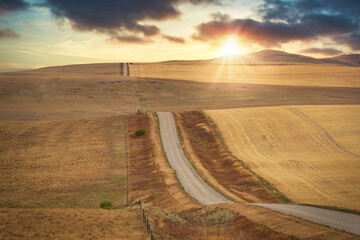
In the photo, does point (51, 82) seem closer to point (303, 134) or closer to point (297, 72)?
point (303, 134)

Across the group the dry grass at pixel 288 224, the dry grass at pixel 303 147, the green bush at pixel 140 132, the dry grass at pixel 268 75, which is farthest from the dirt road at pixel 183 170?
the dry grass at pixel 268 75

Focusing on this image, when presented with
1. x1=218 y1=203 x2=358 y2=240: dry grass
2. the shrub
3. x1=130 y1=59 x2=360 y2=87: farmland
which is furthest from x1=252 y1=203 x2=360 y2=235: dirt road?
x1=130 y1=59 x2=360 y2=87: farmland

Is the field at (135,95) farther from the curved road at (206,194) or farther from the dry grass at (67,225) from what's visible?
the dry grass at (67,225)

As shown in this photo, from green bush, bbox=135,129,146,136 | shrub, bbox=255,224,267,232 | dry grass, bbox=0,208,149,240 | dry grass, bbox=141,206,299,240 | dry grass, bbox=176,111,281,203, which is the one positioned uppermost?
dry grass, bbox=0,208,149,240

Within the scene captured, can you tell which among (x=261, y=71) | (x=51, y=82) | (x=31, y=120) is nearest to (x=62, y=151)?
(x=31, y=120)

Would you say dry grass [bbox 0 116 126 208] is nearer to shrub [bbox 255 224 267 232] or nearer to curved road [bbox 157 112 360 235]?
curved road [bbox 157 112 360 235]

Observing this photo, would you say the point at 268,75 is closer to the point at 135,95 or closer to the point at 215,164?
the point at 135,95

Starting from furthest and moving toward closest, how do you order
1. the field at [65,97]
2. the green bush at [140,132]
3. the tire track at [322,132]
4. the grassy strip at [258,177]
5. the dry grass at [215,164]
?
the field at [65,97] < the green bush at [140,132] < the tire track at [322,132] < the dry grass at [215,164] < the grassy strip at [258,177]

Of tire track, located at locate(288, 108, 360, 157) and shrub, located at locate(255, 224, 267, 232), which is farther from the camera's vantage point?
tire track, located at locate(288, 108, 360, 157)
